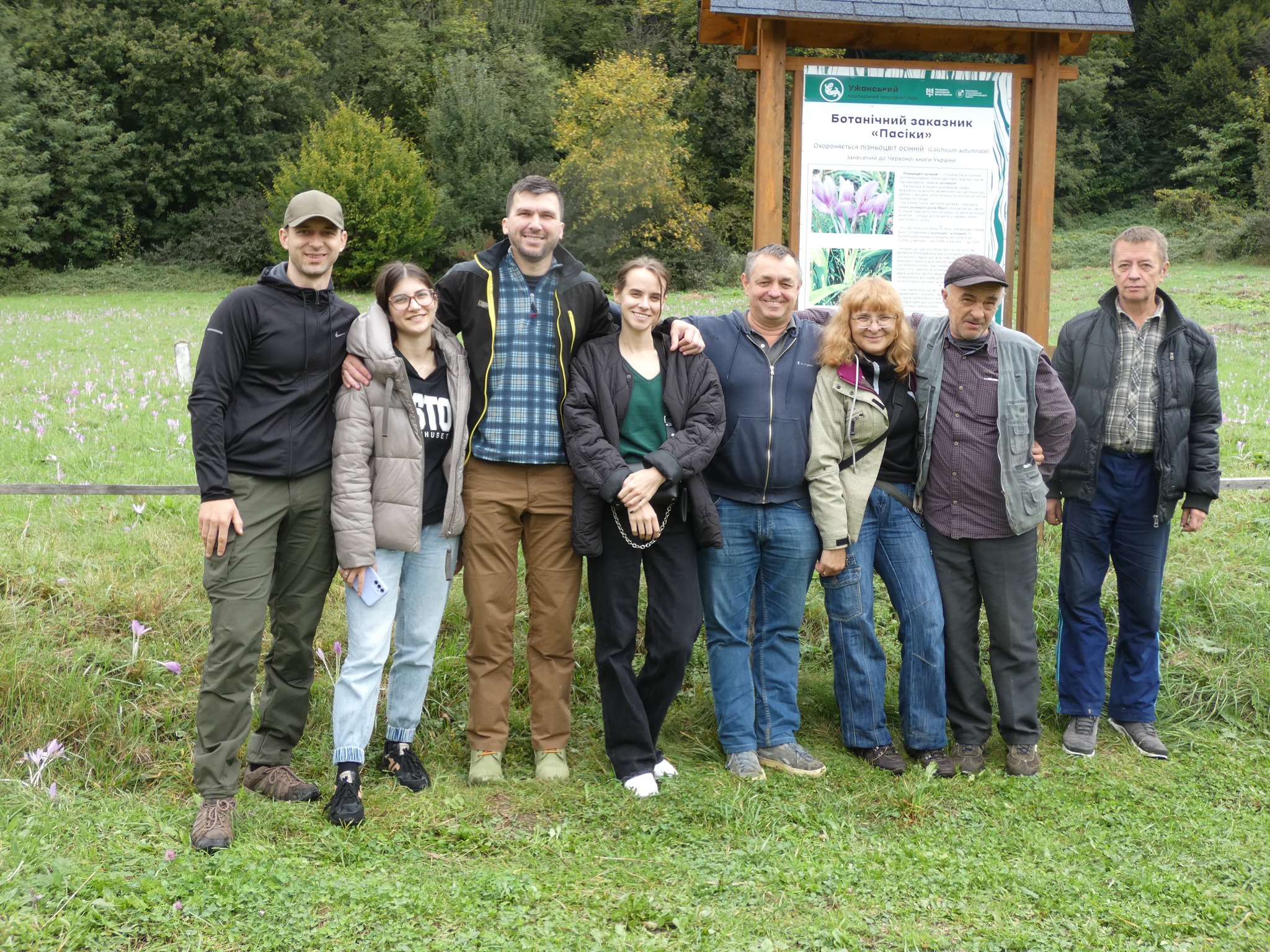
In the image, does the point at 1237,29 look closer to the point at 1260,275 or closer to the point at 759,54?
the point at 1260,275

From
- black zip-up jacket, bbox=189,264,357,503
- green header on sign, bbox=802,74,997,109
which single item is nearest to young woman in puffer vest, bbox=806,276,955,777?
green header on sign, bbox=802,74,997,109

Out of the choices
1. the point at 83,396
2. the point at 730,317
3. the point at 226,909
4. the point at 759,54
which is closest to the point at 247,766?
the point at 226,909

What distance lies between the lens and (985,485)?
15.2 feet

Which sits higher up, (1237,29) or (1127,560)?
(1237,29)

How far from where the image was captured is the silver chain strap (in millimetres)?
4387

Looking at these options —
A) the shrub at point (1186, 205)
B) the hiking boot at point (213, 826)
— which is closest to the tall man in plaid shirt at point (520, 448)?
the hiking boot at point (213, 826)

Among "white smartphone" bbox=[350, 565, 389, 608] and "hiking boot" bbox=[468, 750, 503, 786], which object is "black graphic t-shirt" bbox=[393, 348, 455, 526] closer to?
"white smartphone" bbox=[350, 565, 389, 608]

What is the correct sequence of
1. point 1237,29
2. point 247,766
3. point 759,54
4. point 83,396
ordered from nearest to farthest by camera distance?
point 247,766, point 759,54, point 83,396, point 1237,29

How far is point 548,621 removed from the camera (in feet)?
15.1

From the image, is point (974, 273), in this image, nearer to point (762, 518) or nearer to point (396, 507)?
point (762, 518)

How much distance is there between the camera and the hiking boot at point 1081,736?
494cm

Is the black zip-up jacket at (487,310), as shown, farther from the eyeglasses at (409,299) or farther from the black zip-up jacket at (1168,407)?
the black zip-up jacket at (1168,407)

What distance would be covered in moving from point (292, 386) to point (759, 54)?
11.0 feet

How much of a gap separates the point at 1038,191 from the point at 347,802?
16.2 ft
